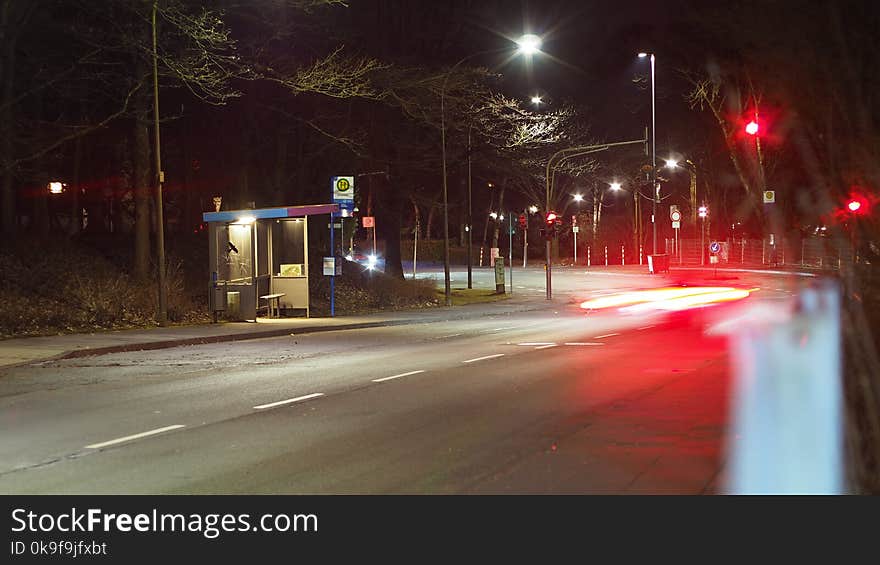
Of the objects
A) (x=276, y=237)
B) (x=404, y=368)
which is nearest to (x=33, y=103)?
(x=276, y=237)

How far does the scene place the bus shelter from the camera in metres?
27.4

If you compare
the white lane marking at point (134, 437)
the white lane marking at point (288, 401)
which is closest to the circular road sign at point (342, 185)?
the white lane marking at point (288, 401)

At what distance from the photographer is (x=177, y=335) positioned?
2270 centimetres

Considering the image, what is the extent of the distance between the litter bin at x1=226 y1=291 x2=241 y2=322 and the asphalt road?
20.1 feet

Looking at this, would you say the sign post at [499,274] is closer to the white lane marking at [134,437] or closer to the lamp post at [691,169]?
the white lane marking at [134,437]

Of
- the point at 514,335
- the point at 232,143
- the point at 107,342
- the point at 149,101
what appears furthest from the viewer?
the point at 232,143

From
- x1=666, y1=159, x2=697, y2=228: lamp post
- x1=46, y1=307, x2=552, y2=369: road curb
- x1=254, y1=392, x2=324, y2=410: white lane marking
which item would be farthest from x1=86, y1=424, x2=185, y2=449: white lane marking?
x1=666, y1=159, x2=697, y2=228: lamp post

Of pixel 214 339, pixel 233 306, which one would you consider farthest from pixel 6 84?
pixel 214 339

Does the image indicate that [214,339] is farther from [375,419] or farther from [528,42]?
[528,42]

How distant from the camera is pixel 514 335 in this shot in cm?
2370

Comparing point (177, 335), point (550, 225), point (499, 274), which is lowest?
point (177, 335)

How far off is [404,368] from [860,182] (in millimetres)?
8621

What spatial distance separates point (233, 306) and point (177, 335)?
16.7 feet
